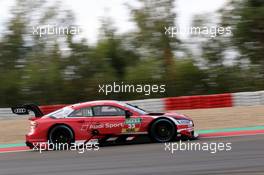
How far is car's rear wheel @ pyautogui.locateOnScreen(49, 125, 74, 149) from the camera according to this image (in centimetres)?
1256

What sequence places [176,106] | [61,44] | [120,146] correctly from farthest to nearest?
[61,44] → [176,106] → [120,146]

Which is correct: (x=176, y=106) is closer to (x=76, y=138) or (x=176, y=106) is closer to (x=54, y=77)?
(x=76, y=138)

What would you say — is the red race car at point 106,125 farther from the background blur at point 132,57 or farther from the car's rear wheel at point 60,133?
the background blur at point 132,57

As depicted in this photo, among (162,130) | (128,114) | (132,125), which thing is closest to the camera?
(162,130)

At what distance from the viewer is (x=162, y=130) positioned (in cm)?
1233

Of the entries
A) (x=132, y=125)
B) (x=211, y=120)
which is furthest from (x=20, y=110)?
(x=211, y=120)

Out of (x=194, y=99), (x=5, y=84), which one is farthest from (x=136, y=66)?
(x=194, y=99)

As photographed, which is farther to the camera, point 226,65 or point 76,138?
point 226,65

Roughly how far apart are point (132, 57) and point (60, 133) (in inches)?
668

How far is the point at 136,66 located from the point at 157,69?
105 cm

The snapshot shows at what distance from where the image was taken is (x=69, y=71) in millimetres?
27469

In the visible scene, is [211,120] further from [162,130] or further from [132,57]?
[132,57]

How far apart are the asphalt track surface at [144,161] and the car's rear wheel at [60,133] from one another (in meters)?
0.48

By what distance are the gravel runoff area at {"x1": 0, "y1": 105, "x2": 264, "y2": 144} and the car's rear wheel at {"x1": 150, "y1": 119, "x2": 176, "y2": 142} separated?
11.9 feet
